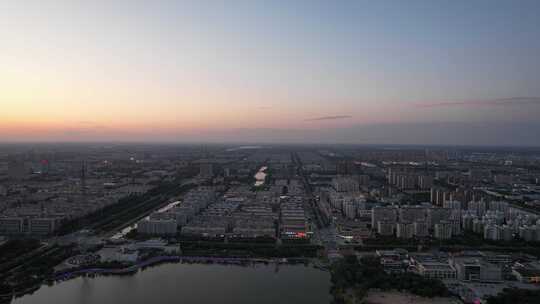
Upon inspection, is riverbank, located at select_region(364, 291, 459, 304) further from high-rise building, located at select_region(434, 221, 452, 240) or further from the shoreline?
high-rise building, located at select_region(434, 221, 452, 240)

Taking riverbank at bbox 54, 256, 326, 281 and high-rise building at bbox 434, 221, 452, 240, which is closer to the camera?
riverbank at bbox 54, 256, 326, 281

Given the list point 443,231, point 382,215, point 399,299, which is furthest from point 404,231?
point 399,299

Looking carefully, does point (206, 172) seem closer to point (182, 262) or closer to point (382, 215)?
point (382, 215)

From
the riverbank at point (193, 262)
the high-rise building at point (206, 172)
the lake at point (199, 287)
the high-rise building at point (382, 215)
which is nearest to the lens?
the lake at point (199, 287)

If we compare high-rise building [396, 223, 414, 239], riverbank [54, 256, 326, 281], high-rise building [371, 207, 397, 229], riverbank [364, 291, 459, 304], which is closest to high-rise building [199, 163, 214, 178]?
high-rise building [371, 207, 397, 229]

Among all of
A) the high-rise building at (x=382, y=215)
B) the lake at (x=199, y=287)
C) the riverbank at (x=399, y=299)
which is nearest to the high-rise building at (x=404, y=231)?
the high-rise building at (x=382, y=215)

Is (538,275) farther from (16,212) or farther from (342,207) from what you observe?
(16,212)

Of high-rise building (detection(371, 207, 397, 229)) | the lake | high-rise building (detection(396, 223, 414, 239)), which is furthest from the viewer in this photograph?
high-rise building (detection(371, 207, 397, 229))

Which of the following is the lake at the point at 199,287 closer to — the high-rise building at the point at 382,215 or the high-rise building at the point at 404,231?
the high-rise building at the point at 404,231
